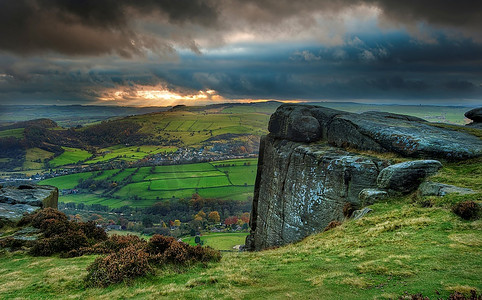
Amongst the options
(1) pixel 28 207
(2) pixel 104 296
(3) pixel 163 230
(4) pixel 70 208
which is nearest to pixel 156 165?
(4) pixel 70 208

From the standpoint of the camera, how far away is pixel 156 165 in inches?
6132

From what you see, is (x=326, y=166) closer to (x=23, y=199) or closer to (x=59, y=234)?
(x=59, y=234)

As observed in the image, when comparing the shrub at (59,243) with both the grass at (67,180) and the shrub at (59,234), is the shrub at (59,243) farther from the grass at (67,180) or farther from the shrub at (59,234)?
the grass at (67,180)

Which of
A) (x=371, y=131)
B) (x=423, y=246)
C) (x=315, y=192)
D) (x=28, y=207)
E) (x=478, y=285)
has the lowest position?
(x=28, y=207)

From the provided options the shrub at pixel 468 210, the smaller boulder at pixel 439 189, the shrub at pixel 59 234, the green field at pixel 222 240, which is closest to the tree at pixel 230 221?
the green field at pixel 222 240

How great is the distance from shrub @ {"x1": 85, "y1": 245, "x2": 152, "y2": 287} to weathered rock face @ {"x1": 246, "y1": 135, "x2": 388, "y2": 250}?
16.2 m

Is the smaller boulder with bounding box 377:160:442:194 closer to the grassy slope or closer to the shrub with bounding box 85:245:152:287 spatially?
the grassy slope

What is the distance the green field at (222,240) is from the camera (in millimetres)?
64188

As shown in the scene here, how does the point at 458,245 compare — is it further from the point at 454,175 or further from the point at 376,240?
the point at 454,175

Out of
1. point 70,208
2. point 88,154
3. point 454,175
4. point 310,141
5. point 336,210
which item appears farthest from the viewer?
point 88,154

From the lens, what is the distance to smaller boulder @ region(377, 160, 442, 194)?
66.3 ft

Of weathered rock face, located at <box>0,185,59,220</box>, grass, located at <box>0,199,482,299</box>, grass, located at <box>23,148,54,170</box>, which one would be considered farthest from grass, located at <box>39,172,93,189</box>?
grass, located at <box>0,199,482,299</box>

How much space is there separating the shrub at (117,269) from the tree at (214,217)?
82673 millimetres

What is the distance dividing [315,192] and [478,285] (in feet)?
58.1
